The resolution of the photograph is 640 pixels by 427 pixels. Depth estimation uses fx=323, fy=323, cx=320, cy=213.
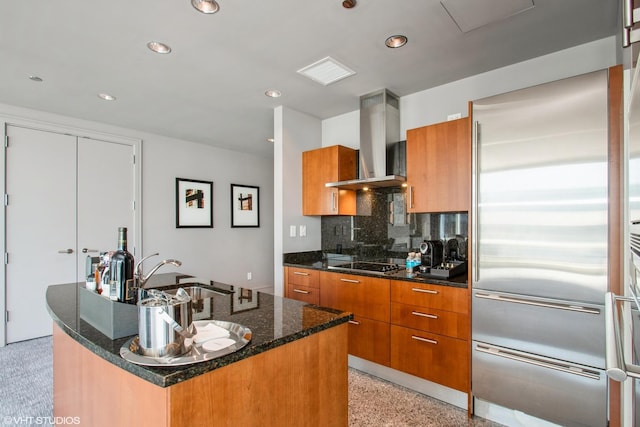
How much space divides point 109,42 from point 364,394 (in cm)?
311

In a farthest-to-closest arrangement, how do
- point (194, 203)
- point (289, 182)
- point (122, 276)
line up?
point (194, 203) < point (289, 182) < point (122, 276)

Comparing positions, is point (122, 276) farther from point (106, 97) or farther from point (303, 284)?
point (106, 97)

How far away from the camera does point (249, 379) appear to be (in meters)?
1.05

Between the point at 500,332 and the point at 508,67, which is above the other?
the point at 508,67

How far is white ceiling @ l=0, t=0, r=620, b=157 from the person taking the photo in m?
1.87

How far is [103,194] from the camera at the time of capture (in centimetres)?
407

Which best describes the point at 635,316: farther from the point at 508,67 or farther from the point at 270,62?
the point at 270,62

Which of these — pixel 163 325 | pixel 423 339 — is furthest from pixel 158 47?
pixel 423 339

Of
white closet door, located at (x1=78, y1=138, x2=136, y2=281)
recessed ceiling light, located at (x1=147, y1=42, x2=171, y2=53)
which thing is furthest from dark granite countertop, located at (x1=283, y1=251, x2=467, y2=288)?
white closet door, located at (x1=78, y1=138, x2=136, y2=281)

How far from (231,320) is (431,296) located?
4.95 ft

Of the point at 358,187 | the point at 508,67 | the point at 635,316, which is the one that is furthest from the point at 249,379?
the point at 508,67

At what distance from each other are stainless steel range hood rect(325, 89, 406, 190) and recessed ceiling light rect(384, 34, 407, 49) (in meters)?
0.77

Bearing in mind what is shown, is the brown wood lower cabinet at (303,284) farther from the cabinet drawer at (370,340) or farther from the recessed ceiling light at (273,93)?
the recessed ceiling light at (273,93)

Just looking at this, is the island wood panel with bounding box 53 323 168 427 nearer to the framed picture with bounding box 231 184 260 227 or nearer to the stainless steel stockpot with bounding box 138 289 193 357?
the stainless steel stockpot with bounding box 138 289 193 357
